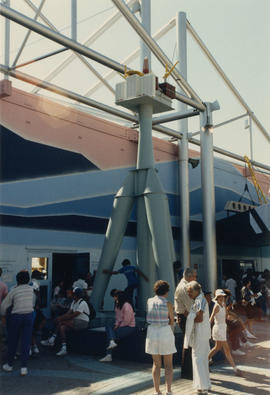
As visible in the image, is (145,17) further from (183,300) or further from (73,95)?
(183,300)

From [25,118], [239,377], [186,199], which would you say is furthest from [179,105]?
[239,377]

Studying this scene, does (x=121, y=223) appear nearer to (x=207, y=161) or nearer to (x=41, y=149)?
(x=41, y=149)

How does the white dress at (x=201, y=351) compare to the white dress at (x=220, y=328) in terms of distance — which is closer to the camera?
the white dress at (x=201, y=351)

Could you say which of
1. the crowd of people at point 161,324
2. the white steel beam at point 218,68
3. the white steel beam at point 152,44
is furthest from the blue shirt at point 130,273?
the white steel beam at point 218,68

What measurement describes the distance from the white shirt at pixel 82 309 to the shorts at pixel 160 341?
324 centimetres

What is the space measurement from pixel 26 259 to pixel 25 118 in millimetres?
4069

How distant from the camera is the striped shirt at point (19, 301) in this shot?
745cm

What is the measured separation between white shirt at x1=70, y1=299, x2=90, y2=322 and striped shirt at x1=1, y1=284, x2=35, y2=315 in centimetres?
172

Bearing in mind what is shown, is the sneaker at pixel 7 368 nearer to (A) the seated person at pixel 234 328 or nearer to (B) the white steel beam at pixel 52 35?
(A) the seated person at pixel 234 328

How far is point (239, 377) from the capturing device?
7258 mm

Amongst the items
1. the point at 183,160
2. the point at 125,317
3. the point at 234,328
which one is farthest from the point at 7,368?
the point at 183,160

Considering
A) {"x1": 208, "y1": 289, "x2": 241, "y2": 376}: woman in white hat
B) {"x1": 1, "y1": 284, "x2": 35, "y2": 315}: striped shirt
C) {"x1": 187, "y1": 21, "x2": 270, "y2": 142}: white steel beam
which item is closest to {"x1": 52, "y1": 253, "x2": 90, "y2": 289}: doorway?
{"x1": 1, "y1": 284, "x2": 35, "y2": 315}: striped shirt

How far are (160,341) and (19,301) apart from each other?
2.66m

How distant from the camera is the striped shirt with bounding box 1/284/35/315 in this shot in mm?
7453
